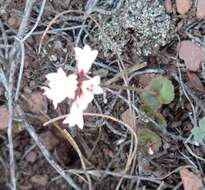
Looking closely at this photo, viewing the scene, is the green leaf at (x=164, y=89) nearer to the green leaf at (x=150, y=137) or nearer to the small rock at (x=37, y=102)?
the green leaf at (x=150, y=137)

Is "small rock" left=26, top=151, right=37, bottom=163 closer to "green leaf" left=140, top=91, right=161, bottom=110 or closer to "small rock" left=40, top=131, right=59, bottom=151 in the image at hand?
"small rock" left=40, top=131, right=59, bottom=151

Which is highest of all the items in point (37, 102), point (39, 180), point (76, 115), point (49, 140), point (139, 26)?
point (139, 26)

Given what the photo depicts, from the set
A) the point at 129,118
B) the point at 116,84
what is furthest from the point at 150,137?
the point at 116,84

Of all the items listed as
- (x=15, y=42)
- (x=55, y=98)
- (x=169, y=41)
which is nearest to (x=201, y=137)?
(x=169, y=41)

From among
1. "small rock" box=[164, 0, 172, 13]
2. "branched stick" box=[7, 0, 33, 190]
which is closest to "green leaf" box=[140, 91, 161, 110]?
"small rock" box=[164, 0, 172, 13]

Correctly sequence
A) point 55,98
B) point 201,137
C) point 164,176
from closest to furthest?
point 55,98 < point 201,137 < point 164,176

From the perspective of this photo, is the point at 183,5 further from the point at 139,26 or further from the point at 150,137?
the point at 150,137

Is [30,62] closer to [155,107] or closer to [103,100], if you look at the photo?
[103,100]
